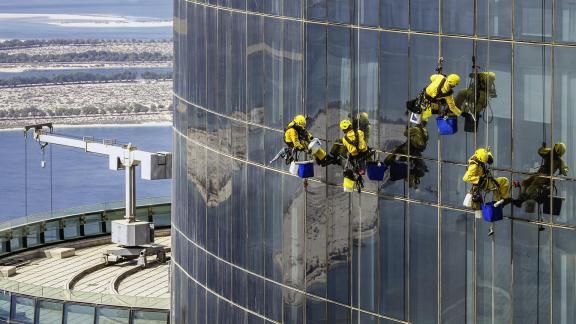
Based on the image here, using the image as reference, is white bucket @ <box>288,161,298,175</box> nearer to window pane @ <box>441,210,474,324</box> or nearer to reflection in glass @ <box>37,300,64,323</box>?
window pane @ <box>441,210,474,324</box>

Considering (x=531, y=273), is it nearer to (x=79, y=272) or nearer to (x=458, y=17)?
(x=458, y=17)

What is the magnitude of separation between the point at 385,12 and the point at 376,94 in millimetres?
2060

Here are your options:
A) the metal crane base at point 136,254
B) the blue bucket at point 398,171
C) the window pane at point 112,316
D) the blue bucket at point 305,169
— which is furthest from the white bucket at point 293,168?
the metal crane base at point 136,254

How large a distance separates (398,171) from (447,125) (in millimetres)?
3109

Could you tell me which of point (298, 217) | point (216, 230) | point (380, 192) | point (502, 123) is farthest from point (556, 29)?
point (216, 230)

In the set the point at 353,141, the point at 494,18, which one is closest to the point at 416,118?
the point at 353,141

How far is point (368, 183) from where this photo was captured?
134 ft

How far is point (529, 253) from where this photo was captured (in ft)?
119

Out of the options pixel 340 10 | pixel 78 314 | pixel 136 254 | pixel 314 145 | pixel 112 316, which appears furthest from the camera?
pixel 136 254

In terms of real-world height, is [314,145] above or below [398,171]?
above

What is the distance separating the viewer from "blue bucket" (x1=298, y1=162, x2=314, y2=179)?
42.1 m

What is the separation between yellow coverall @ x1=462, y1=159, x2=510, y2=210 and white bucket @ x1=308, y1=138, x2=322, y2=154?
626 centimetres

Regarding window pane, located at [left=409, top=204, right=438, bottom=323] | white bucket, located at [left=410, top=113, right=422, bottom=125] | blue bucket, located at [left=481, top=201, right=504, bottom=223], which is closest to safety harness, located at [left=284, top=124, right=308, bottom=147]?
window pane, located at [left=409, top=204, right=438, bottom=323]

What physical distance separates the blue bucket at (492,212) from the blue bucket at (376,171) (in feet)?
13.9
